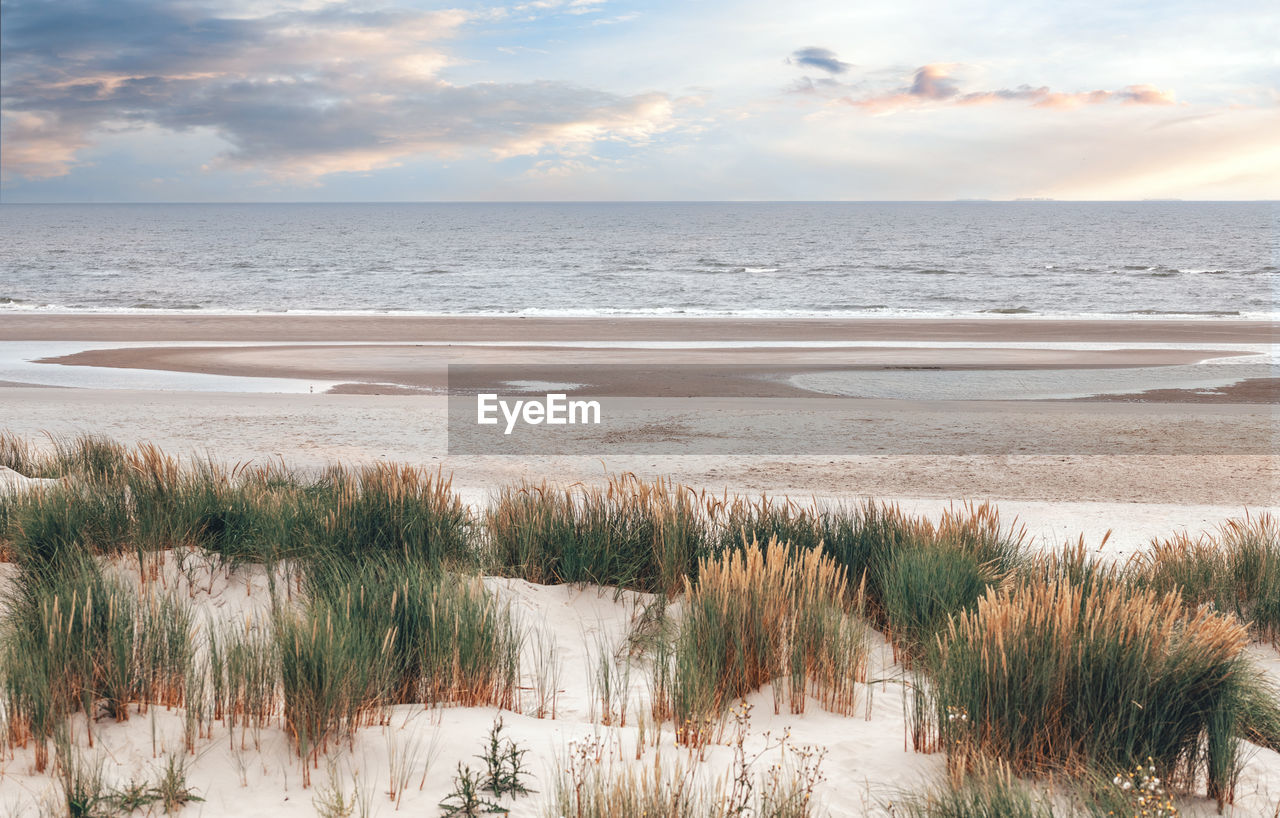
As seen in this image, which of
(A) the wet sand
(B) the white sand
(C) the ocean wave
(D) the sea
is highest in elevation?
(D) the sea

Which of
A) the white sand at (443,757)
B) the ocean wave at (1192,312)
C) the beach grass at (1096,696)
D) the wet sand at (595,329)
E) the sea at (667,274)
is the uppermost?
the sea at (667,274)

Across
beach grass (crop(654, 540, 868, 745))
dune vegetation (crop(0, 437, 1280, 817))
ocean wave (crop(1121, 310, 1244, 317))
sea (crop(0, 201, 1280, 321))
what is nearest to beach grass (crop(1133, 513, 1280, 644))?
dune vegetation (crop(0, 437, 1280, 817))

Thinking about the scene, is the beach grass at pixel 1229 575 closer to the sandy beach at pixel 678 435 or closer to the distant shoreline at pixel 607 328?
the sandy beach at pixel 678 435

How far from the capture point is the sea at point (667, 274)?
1736 inches

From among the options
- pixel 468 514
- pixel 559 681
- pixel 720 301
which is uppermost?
pixel 720 301

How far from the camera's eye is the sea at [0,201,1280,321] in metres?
44.1

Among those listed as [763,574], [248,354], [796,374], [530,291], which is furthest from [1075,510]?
[530,291]

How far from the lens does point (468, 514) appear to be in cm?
704

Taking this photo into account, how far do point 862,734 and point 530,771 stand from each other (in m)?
1.54

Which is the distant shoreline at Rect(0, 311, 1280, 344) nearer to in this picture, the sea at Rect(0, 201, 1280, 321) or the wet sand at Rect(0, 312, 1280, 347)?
the wet sand at Rect(0, 312, 1280, 347)

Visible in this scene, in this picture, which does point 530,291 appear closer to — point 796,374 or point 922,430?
point 796,374

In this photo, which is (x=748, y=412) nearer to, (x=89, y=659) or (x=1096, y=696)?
(x=1096, y=696)

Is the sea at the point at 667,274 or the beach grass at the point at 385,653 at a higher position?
the sea at the point at 667,274

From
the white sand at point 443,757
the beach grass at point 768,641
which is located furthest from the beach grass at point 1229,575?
the beach grass at point 768,641
